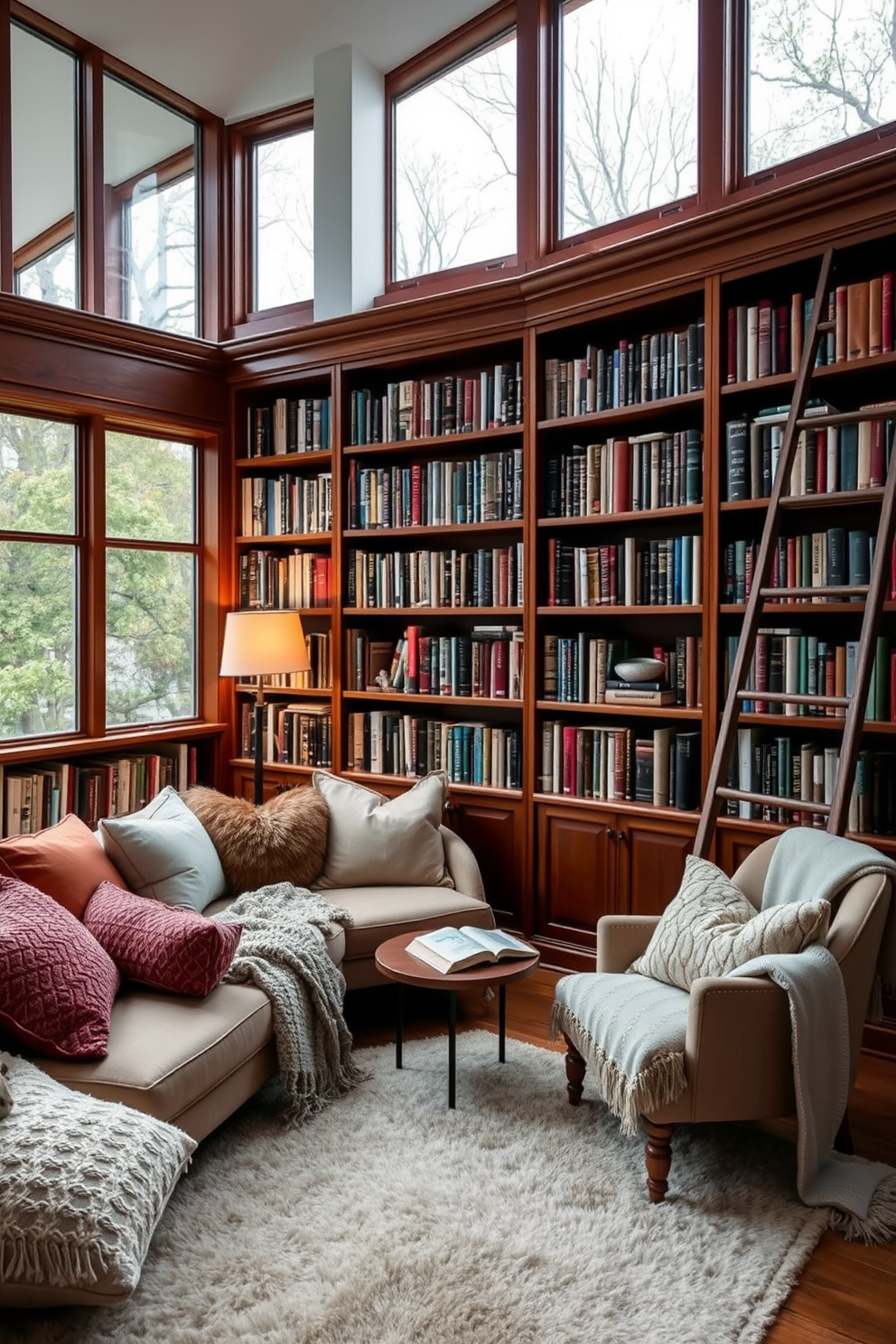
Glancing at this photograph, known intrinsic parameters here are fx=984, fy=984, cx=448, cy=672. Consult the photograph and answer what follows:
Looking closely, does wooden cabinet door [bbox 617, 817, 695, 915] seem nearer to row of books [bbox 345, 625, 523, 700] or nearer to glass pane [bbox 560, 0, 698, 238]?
row of books [bbox 345, 625, 523, 700]

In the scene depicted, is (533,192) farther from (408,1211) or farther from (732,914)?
(408,1211)

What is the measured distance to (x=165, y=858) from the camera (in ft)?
10.2

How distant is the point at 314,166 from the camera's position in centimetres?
446

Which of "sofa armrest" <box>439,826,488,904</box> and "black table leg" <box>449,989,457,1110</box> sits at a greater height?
"sofa armrest" <box>439,826,488,904</box>

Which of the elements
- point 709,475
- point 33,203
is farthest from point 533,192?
point 33,203

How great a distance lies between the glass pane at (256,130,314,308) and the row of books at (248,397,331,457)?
0.51 m

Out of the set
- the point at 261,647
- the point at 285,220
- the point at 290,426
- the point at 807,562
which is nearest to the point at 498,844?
the point at 261,647

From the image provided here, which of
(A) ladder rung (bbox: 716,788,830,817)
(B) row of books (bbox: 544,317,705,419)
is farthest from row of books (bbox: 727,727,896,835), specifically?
(B) row of books (bbox: 544,317,705,419)

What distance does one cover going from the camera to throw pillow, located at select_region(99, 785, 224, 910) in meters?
3.04

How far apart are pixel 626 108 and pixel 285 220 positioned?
5.71ft

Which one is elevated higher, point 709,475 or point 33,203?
point 33,203

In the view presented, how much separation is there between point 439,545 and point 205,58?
234 cm

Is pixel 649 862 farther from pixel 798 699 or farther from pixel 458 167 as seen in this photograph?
pixel 458 167

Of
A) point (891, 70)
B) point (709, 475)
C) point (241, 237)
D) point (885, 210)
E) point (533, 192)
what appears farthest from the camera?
point (241, 237)
